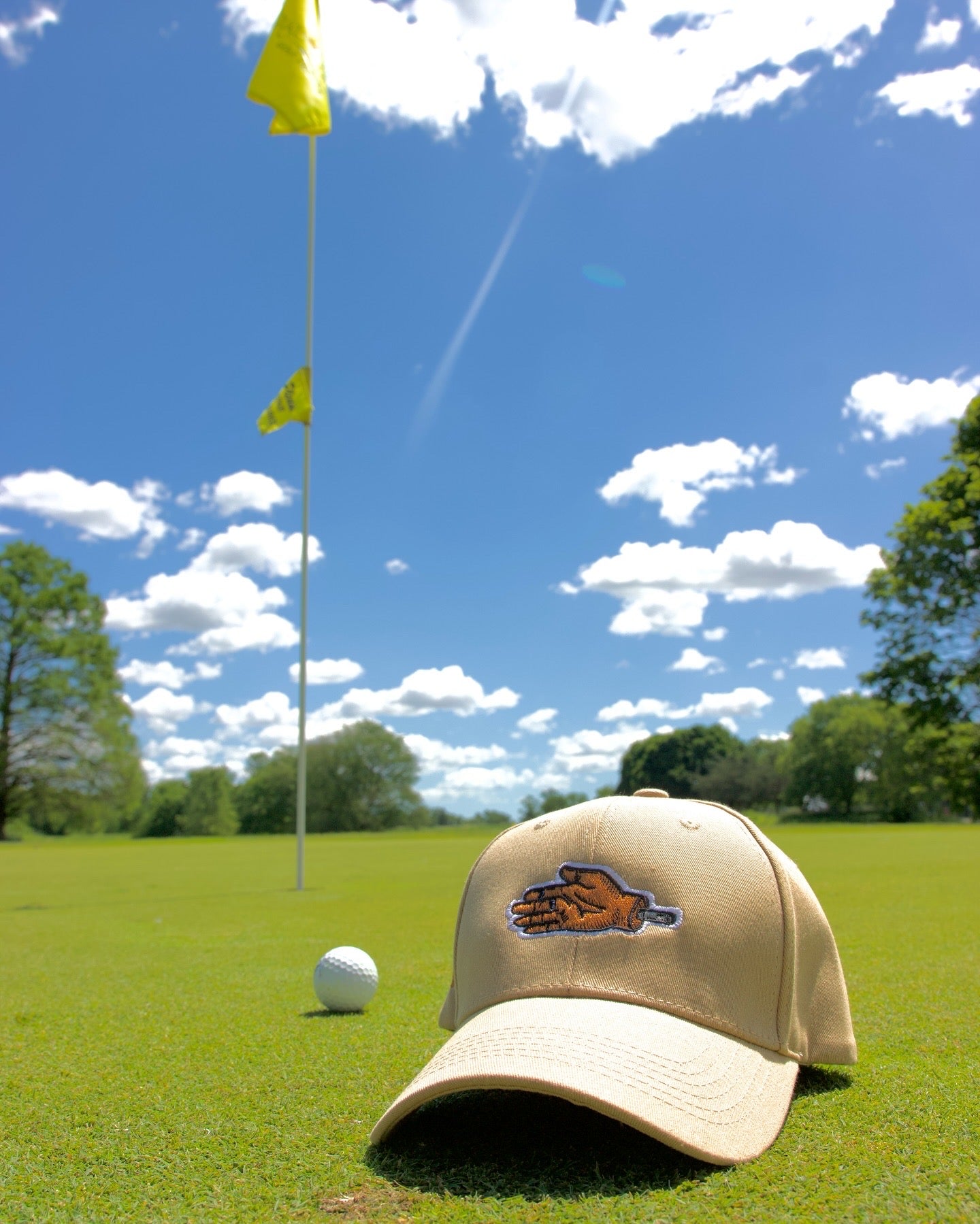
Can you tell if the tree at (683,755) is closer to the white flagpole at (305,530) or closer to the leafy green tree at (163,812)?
the leafy green tree at (163,812)

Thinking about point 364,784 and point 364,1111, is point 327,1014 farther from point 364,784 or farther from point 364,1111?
point 364,784

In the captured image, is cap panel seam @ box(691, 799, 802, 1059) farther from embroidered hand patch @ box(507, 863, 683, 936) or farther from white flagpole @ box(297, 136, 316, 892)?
white flagpole @ box(297, 136, 316, 892)

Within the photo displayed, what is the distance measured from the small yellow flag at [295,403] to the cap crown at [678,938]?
41.9 feet

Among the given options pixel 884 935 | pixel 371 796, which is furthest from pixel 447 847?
pixel 371 796

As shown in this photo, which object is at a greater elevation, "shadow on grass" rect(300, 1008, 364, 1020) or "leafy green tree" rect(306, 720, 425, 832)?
"leafy green tree" rect(306, 720, 425, 832)

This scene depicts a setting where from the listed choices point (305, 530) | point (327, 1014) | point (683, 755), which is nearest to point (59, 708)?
point (305, 530)

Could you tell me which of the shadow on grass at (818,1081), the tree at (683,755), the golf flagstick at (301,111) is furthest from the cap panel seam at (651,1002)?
the tree at (683,755)

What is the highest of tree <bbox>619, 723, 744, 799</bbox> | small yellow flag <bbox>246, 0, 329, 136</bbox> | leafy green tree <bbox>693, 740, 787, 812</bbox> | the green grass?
small yellow flag <bbox>246, 0, 329, 136</bbox>

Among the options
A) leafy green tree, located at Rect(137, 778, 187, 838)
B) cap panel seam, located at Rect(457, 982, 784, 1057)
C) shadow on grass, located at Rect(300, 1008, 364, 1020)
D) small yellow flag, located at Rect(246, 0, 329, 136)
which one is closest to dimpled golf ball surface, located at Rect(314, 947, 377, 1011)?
shadow on grass, located at Rect(300, 1008, 364, 1020)

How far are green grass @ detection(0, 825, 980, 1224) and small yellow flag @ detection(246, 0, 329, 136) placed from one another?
12.0m

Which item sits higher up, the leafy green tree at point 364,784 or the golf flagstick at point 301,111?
the golf flagstick at point 301,111

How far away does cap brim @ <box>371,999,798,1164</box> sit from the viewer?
6.92 ft

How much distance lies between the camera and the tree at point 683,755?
9594 centimetres

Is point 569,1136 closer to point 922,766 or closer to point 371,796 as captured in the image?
point 922,766
